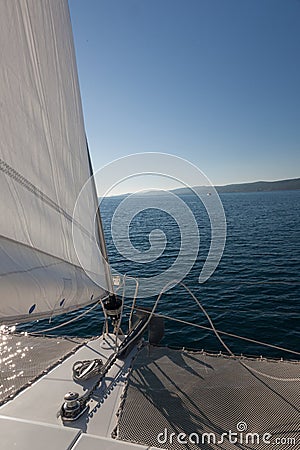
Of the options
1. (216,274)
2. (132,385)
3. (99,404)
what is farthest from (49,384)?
(216,274)

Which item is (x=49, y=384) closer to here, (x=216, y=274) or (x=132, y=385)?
(x=132, y=385)

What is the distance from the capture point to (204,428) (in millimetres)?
3291

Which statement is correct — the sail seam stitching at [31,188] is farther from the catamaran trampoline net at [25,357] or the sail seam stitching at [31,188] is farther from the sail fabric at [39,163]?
the catamaran trampoline net at [25,357]

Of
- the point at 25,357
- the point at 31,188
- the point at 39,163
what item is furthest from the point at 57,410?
the point at 39,163


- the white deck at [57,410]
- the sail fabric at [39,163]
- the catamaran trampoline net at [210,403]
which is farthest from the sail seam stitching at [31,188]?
the catamaran trampoline net at [210,403]

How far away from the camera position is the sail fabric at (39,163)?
2207mm

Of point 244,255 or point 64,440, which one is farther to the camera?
point 244,255

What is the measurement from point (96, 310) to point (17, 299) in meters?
11.6

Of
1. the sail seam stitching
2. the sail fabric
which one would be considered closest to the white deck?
the sail fabric

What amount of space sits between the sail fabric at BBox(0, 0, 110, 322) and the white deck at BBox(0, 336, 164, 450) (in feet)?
2.62

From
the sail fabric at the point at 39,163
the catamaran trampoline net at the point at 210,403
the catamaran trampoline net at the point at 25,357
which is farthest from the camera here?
the catamaran trampoline net at the point at 25,357

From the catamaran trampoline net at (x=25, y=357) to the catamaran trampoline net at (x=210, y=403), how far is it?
1.51m

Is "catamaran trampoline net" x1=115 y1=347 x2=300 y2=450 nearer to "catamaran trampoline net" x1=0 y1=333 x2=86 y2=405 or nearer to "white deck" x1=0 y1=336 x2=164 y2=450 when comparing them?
"white deck" x1=0 y1=336 x2=164 y2=450

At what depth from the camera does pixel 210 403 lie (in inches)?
147
